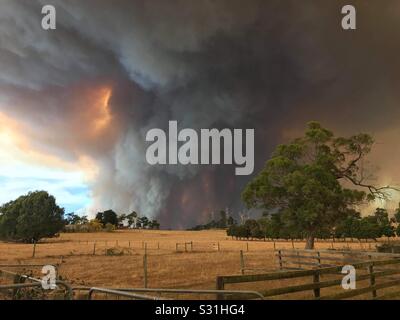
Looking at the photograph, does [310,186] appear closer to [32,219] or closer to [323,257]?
[323,257]

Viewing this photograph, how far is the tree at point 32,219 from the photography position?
8449 centimetres

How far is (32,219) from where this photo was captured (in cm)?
8481

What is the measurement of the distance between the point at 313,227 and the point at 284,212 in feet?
9.69

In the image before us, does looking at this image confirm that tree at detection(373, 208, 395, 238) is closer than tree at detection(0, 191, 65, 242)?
No

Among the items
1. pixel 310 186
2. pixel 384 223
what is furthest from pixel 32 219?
pixel 384 223

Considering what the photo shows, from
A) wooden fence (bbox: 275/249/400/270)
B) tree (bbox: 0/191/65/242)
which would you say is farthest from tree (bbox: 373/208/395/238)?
wooden fence (bbox: 275/249/400/270)

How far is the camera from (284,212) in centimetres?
3425

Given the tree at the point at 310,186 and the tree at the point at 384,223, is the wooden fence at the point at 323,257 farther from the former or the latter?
the tree at the point at 384,223

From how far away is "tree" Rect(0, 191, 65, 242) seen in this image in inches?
3326

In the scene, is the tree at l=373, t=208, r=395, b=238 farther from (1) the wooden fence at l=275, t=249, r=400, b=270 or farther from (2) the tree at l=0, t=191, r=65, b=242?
(1) the wooden fence at l=275, t=249, r=400, b=270
